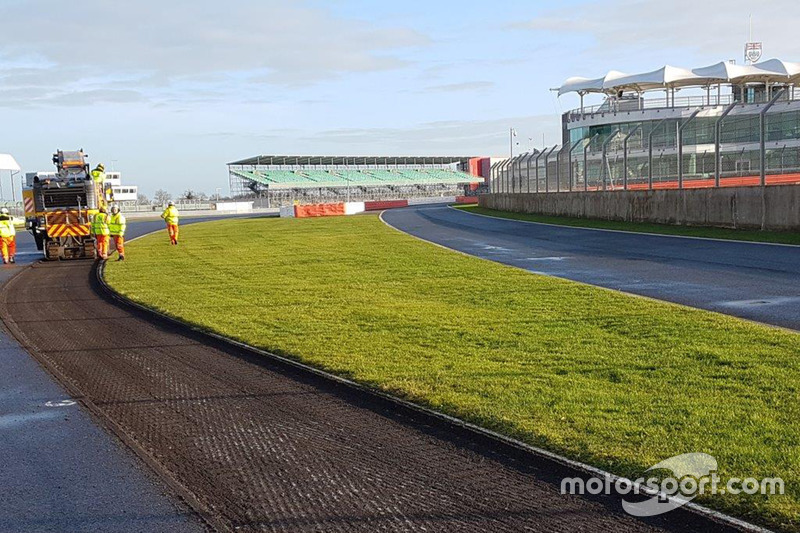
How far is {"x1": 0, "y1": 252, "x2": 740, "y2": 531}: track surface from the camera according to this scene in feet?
14.1

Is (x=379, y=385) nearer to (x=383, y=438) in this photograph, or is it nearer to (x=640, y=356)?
(x=383, y=438)

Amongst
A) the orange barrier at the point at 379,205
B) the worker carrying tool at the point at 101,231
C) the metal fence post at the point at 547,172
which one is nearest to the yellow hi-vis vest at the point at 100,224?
the worker carrying tool at the point at 101,231

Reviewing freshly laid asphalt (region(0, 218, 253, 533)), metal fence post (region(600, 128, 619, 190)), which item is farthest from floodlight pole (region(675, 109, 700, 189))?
freshly laid asphalt (region(0, 218, 253, 533))

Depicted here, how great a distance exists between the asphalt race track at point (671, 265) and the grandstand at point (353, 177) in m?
64.7

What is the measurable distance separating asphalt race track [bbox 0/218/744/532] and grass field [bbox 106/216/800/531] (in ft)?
1.33

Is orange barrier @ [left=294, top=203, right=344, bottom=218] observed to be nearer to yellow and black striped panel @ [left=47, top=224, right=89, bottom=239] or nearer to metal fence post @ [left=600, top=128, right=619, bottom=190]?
metal fence post @ [left=600, top=128, right=619, bottom=190]

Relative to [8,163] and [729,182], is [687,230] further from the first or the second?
[8,163]

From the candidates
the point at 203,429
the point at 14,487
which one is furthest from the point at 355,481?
the point at 14,487

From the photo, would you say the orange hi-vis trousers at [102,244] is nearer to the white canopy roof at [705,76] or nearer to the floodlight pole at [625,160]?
the floodlight pole at [625,160]

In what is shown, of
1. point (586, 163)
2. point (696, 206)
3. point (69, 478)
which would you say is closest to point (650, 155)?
point (696, 206)

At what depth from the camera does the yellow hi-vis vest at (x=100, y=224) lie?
72.3ft

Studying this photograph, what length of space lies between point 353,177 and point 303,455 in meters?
106

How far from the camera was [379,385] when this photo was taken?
690cm

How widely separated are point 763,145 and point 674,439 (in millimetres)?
16364
